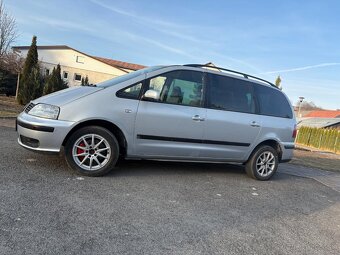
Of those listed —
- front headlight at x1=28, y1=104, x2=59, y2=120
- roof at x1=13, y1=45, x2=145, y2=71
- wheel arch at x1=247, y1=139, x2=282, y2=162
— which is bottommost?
wheel arch at x1=247, y1=139, x2=282, y2=162

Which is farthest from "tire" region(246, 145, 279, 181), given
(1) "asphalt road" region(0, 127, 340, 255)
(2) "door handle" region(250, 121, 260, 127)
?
(2) "door handle" region(250, 121, 260, 127)

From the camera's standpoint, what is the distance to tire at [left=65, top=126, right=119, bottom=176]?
5.45 m

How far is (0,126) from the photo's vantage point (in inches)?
389

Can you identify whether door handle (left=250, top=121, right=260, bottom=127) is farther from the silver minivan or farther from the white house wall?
the white house wall

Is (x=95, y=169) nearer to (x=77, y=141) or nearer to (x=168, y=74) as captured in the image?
(x=77, y=141)

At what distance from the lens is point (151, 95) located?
19.2ft

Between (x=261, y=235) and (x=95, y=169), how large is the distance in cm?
260

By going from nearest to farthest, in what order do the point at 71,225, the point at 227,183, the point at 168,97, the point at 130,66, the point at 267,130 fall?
the point at 71,225, the point at 168,97, the point at 227,183, the point at 267,130, the point at 130,66

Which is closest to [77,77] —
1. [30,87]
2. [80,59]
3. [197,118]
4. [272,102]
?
[80,59]

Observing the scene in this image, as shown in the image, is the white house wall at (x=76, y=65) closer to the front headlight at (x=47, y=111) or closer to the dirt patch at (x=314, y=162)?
the dirt patch at (x=314, y=162)

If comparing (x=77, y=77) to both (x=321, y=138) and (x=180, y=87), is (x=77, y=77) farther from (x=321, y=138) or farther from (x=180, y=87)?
(x=180, y=87)

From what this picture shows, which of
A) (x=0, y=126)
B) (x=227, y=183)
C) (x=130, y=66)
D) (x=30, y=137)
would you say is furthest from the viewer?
(x=130, y=66)

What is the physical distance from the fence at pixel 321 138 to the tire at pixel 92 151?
32.8 meters

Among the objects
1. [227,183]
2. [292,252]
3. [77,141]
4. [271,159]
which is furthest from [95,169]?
[271,159]
